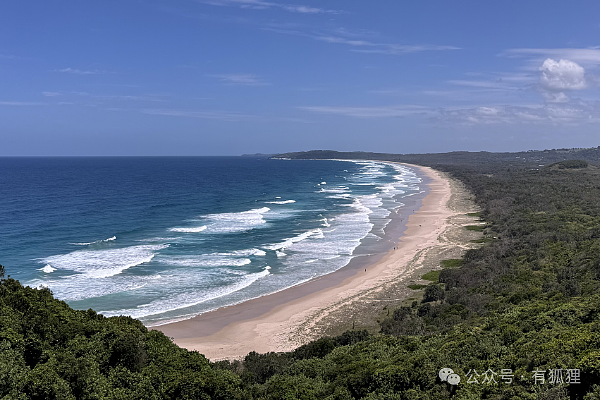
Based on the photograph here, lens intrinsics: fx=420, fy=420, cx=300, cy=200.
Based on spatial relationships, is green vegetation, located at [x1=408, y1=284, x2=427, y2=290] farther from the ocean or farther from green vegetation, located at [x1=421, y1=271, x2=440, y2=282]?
the ocean

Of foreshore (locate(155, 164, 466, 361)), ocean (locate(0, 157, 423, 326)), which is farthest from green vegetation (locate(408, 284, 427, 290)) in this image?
ocean (locate(0, 157, 423, 326))

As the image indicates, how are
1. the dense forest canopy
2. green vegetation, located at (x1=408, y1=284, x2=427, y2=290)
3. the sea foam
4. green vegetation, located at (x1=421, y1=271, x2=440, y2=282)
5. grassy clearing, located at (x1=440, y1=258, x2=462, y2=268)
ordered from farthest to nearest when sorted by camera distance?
grassy clearing, located at (x1=440, y1=258, x2=462, y2=268)
the sea foam
green vegetation, located at (x1=421, y1=271, x2=440, y2=282)
green vegetation, located at (x1=408, y1=284, x2=427, y2=290)
the dense forest canopy

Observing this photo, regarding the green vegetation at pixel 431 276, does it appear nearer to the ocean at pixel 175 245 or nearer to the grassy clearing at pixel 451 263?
the grassy clearing at pixel 451 263

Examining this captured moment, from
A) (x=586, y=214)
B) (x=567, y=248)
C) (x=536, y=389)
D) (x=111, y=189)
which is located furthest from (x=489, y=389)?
(x=111, y=189)

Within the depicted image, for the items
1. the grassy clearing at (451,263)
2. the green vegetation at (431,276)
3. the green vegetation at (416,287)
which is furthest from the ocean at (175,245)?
the green vegetation at (416,287)

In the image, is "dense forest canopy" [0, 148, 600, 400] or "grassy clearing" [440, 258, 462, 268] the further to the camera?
"grassy clearing" [440, 258, 462, 268]

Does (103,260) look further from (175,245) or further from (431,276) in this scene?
(431,276)

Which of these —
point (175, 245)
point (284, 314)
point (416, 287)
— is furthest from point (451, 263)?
point (175, 245)

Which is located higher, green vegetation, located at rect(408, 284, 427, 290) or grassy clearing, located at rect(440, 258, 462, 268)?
grassy clearing, located at rect(440, 258, 462, 268)

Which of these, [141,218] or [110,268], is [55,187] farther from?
[110,268]
